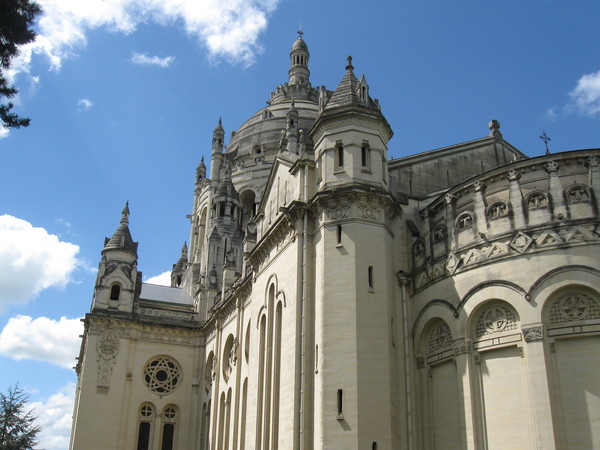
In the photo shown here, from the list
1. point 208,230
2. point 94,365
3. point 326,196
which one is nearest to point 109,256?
point 94,365

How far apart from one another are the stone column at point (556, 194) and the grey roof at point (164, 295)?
126 feet

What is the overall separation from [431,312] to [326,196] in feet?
22.6

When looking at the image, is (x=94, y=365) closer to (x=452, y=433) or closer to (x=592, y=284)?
(x=452, y=433)

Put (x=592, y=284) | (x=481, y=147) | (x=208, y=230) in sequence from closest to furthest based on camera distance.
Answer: (x=592, y=284)
(x=481, y=147)
(x=208, y=230)

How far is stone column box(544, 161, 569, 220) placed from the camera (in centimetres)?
2534

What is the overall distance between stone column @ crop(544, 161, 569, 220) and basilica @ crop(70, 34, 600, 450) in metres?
0.04

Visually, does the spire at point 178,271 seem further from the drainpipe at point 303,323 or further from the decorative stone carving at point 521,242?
the decorative stone carving at point 521,242

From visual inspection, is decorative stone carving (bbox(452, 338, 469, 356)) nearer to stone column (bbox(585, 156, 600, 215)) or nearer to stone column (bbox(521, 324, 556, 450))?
stone column (bbox(521, 324, 556, 450))

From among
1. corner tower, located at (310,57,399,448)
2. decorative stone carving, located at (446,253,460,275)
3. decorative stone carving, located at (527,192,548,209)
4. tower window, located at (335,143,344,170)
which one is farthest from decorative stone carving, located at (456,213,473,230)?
tower window, located at (335,143,344,170)

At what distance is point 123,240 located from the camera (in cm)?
5331

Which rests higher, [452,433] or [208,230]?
[208,230]

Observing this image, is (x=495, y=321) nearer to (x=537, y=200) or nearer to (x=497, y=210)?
(x=497, y=210)

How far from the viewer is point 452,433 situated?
85.6 feet

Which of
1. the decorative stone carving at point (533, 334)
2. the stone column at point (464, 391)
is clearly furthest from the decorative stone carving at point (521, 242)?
the stone column at point (464, 391)
